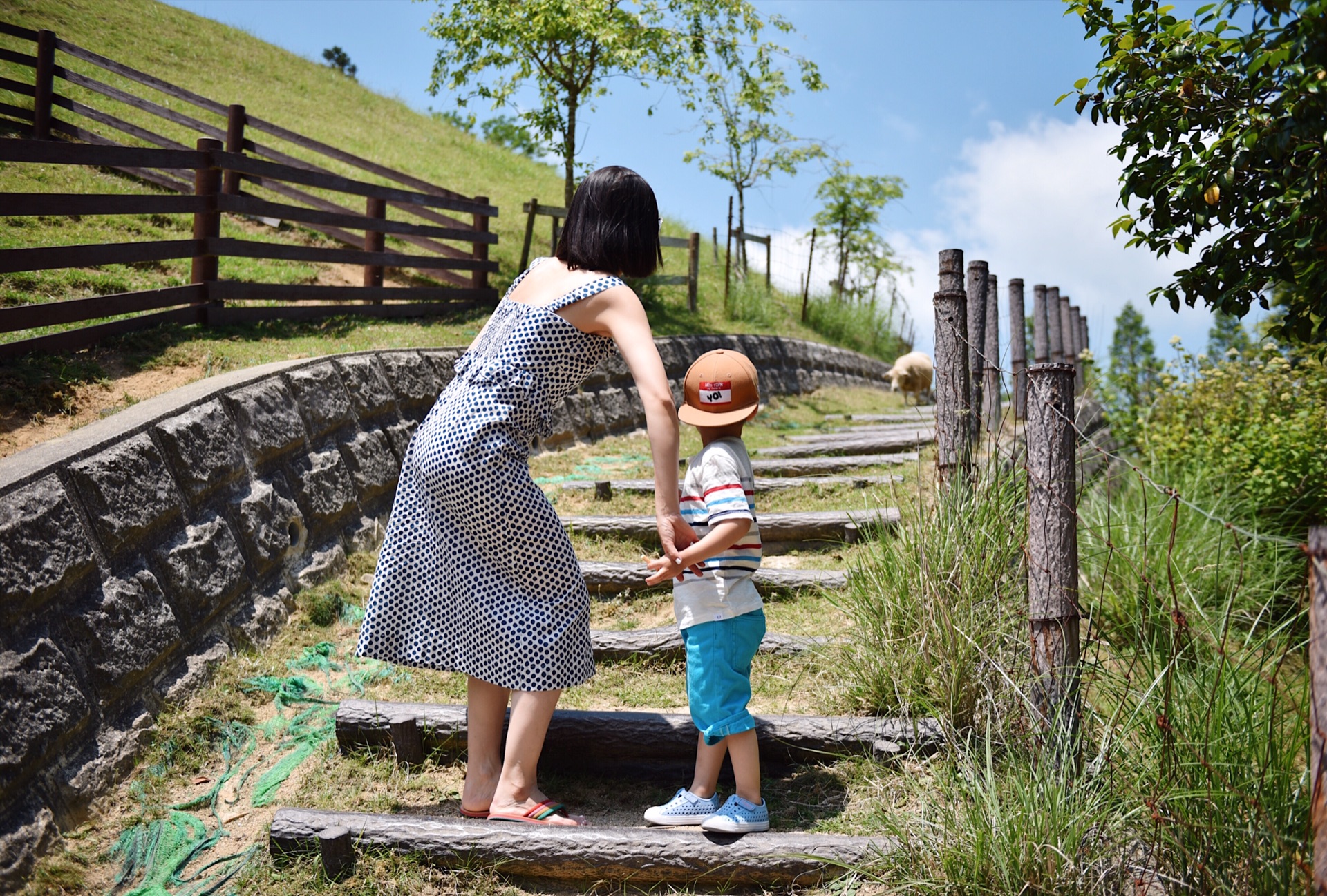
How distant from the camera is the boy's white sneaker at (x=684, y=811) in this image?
3051 millimetres

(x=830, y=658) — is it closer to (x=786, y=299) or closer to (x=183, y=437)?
(x=183, y=437)

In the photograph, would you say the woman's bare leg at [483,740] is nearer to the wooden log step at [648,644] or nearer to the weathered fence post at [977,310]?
the wooden log step at [648,644]

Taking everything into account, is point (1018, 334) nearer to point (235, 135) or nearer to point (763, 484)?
point (763, 484)

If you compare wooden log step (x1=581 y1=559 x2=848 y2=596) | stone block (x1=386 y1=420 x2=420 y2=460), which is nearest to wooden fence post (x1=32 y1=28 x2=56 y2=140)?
stone block (x1=386 y1=420 x2=420 y2=460)

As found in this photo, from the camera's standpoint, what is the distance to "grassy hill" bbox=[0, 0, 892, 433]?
5707 mm

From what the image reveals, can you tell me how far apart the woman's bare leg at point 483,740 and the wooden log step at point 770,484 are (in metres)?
3.35

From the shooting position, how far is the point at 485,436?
279 cm

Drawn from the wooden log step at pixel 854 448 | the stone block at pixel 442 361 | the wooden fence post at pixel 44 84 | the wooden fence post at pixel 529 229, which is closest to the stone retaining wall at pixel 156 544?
the stone block at pixel 442 361

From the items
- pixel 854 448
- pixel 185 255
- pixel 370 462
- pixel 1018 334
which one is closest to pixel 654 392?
pixel 370 462

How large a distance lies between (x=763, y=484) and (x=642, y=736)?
3.33 metres

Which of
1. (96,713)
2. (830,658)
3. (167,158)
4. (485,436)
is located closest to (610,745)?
(830,658)

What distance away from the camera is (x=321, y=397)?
17.4 feet

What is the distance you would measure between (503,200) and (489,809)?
15.4 metres

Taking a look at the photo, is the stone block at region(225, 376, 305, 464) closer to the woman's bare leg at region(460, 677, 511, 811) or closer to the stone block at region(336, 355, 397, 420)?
the stone block at region(336, 355, 397, 420)
